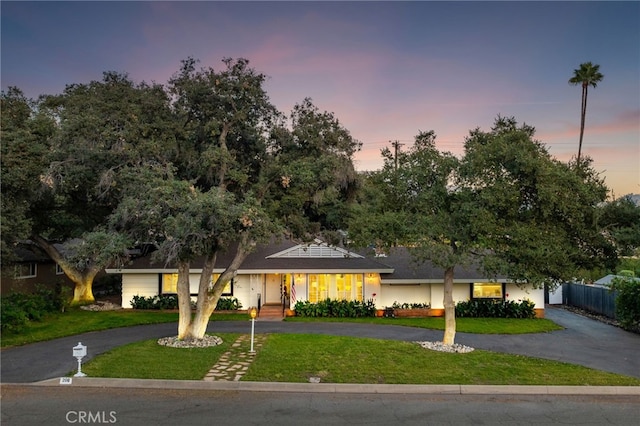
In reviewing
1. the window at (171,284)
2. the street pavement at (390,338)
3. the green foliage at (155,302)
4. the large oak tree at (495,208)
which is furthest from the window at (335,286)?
the large oak tree at (495,208)

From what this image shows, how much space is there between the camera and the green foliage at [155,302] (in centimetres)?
2502

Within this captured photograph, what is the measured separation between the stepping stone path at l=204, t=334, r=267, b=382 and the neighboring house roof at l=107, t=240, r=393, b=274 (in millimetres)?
7810

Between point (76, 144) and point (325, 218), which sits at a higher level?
point (76, 144)

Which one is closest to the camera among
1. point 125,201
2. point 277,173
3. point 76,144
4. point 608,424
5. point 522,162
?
point 608,424

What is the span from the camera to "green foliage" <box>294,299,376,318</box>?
78.5 ft

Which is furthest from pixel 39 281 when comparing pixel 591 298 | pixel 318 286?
pixel 591 298

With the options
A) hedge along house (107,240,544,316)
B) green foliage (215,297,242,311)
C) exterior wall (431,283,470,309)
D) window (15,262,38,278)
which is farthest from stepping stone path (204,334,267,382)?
window (15,262,38,278)

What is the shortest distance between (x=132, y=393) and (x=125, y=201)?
5.88 meters

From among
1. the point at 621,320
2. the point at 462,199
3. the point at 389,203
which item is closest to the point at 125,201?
the point at 389,203

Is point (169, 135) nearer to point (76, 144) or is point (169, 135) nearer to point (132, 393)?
point (76, 144)

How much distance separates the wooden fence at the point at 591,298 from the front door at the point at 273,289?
56.6 feet

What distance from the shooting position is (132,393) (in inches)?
420

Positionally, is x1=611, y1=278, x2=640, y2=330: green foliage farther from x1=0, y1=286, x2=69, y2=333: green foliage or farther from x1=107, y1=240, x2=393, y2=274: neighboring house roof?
x1=0, y1=286, x2=69, y2=333: green foliage

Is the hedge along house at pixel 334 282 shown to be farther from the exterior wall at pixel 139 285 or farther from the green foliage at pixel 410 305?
the green foliage at pixel 410 305
